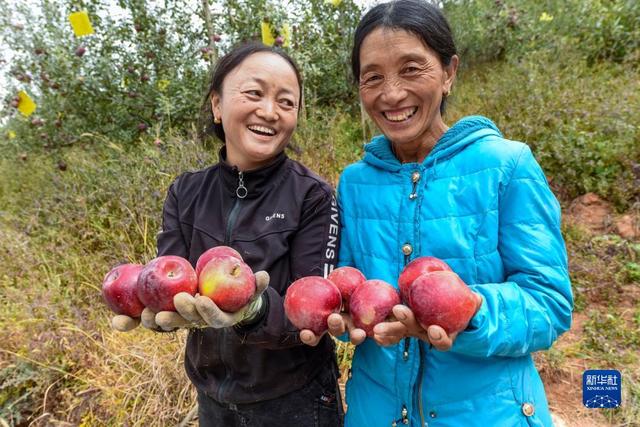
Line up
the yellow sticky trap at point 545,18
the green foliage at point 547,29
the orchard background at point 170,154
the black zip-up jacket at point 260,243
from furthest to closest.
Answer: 1. the yellow sticky trap at point 545,18
2. the green foliage at point 547,29
3. the orchard background at point 170,154
4. the black zip-up jacket at point 260,243

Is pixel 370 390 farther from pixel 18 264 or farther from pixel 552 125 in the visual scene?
pixel 552 125

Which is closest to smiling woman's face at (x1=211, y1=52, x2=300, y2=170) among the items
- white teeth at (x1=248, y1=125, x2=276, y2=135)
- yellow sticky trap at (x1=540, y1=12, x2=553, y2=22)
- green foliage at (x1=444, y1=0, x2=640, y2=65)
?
white teeth at (x1=248, y1=125, x2=276, y2=135)

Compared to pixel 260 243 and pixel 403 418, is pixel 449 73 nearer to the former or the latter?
pixel 260 243

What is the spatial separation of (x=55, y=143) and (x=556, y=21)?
7024 millimetres

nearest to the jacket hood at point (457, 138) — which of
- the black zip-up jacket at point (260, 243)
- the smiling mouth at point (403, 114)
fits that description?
the smiling mouth at point (403, 114)

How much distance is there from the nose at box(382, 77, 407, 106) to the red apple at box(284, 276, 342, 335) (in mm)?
610

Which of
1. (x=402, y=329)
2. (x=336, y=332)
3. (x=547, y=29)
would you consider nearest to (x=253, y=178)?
(x=336, y=332)

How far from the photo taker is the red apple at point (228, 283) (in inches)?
42.2

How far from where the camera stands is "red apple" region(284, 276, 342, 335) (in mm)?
1163

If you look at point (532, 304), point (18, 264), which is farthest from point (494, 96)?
point (18, 264)

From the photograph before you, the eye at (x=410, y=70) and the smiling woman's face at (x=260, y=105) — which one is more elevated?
the eye at (x=410, y=70)

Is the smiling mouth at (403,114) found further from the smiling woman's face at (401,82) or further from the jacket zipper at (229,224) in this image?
the jacket zipper at (229,224)

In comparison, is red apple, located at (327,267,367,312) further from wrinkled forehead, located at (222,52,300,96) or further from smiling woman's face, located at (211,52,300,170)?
wrinkled forehead, located at (222,52,300,96)

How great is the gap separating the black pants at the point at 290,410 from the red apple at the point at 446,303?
2.05 ft
